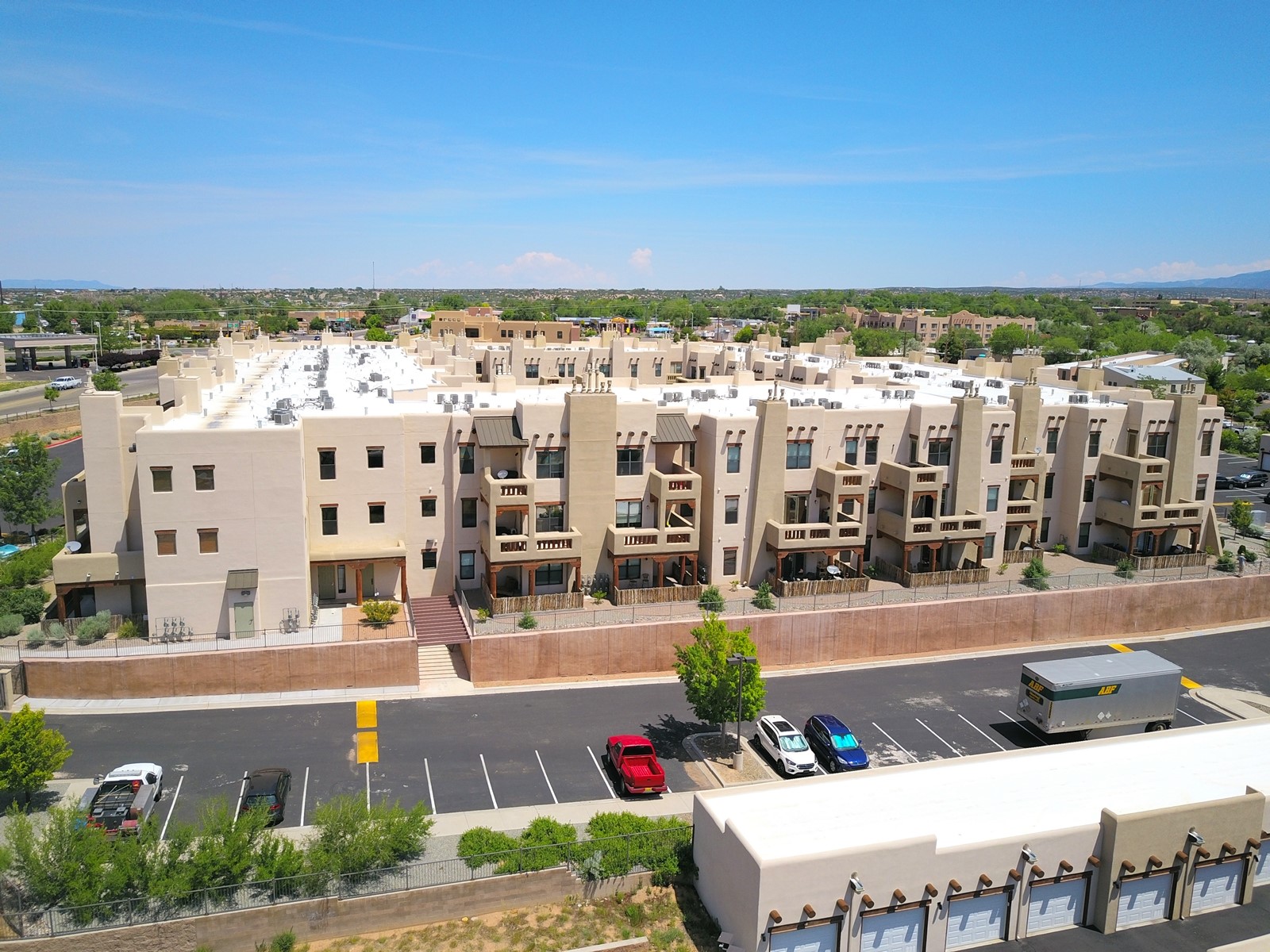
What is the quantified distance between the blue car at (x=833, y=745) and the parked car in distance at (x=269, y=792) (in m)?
19.2

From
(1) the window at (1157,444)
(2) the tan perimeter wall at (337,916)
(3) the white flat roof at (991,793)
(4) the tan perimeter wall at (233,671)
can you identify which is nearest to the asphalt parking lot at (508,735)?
(4) the tan perimeter wall at (233,671)

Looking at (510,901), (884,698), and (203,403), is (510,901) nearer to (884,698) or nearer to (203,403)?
(884,698)

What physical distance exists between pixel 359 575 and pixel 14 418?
228 ft

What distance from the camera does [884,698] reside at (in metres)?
42.3

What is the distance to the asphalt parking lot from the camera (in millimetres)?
32094

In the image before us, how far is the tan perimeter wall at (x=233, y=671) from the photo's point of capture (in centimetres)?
3697

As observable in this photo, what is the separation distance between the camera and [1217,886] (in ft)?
90.3

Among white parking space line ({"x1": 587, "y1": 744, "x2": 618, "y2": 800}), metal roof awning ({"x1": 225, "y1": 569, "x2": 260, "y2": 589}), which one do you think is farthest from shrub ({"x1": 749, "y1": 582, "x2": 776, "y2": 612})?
metal roof awning ({"x1": 225, "y1": 569, "x2": 260, "y2": 589})

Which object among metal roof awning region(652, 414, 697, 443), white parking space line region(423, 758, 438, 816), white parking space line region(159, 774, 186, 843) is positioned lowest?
white parking space line region(423, 758, 438, 816)

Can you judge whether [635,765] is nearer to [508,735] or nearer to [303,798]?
[508,735]

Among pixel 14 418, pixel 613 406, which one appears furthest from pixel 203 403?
pixel 14 418

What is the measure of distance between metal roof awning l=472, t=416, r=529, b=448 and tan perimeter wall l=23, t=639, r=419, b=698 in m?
10.8

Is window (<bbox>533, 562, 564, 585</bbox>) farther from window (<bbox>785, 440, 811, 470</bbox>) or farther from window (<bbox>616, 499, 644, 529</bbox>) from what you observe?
window (<bbox>785, 440, 811, 470</bbox>)

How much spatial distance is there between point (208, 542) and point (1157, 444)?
54219 millimetres
